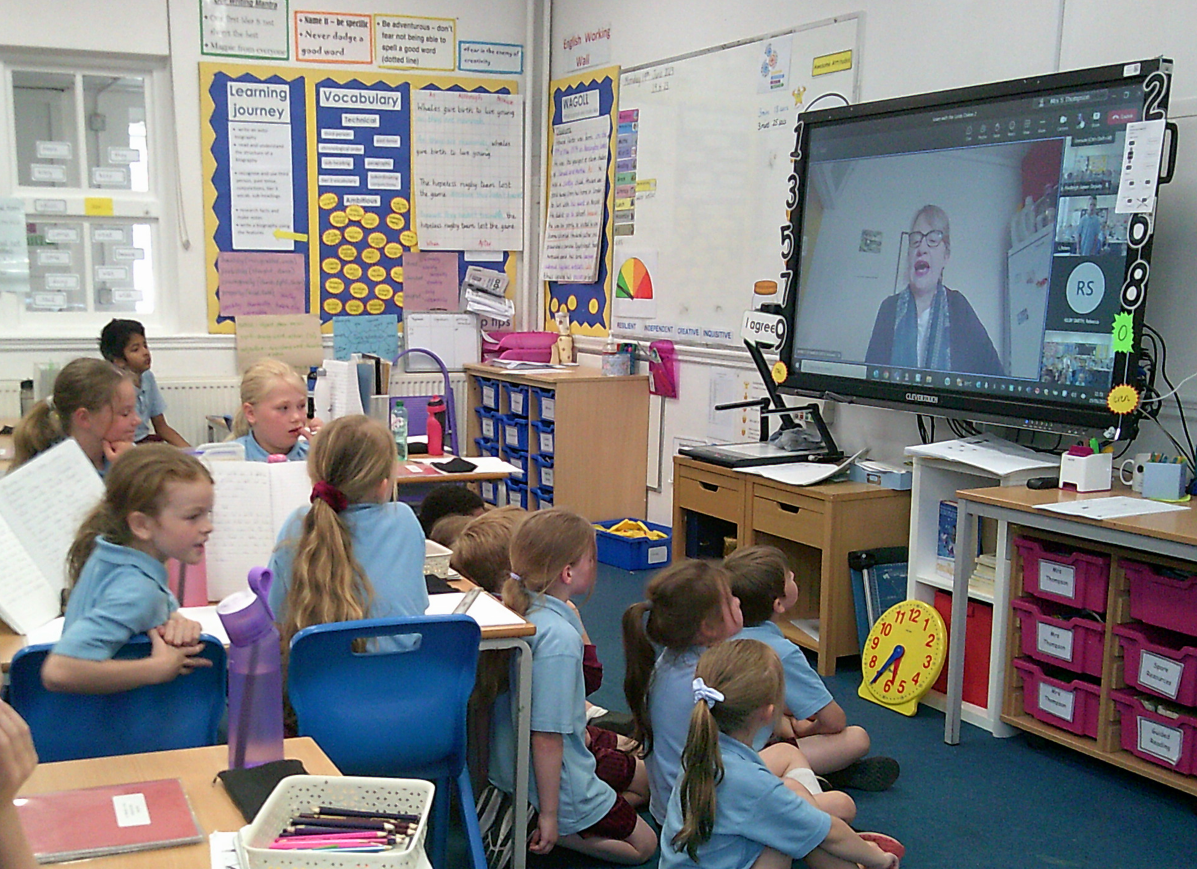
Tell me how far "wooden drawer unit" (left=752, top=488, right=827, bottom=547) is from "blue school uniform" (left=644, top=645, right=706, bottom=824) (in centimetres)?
152

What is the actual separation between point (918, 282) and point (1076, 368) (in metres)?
0.72

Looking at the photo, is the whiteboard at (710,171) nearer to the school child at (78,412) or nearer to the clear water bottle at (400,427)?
the clear water bottle at (400,427)

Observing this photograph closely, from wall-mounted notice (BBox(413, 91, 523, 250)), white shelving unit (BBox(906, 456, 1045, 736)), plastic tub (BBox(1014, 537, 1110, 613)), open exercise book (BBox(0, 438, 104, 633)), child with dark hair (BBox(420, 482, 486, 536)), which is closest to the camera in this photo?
open exercise book (BBox(0, 438, 104, 633))

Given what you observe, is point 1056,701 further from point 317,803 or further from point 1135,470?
point 317,803

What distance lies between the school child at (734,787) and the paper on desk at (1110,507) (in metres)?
1.31

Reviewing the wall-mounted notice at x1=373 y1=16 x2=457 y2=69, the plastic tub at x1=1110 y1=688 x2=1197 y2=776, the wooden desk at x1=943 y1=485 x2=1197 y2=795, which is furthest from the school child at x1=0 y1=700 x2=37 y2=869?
the wall-mounted notice at x1=373 y1=16 x2=457 y2=69

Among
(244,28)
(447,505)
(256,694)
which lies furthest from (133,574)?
(244,28)

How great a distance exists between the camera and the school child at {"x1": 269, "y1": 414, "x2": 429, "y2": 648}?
2.30m

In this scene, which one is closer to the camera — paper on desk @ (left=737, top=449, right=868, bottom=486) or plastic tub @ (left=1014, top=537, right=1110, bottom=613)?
plastic tub @ (left=1014, top=537, right=1110, bottom=613)

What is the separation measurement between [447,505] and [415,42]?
360 cm

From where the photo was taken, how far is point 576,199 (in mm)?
6434

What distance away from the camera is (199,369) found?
618 cm

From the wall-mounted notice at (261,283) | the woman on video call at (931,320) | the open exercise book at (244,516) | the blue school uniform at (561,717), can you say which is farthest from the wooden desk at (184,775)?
the wall-mounted notice at (261,283)

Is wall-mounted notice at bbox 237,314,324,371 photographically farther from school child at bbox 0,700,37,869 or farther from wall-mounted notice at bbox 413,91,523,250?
school child at bbox 0,700,37,869
